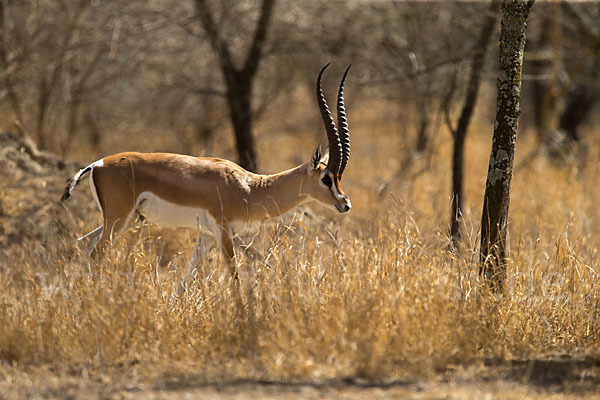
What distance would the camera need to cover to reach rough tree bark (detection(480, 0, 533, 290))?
5.27m

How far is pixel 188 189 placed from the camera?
585 cm

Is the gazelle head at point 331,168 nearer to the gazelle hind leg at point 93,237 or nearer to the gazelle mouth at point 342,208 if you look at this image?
the gazelle mouth at point 342,208

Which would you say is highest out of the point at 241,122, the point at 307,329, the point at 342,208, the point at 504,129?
the point at 504,129

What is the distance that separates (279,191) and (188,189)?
74cm

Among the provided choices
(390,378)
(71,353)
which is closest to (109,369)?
→ (71,353)

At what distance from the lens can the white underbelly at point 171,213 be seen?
231 inches

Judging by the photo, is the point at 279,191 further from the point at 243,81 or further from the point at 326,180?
the point at 243,81

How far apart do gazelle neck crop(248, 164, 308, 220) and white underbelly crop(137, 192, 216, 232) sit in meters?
0.41

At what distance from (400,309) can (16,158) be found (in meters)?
5.03

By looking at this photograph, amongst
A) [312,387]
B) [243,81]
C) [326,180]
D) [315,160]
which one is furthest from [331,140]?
[243,81]

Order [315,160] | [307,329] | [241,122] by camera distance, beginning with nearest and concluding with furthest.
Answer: [307,329] < [315,160] < [241,122]

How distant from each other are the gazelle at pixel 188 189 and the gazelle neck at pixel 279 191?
0.04 m

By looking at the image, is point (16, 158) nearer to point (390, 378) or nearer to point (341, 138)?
point (341, 138)

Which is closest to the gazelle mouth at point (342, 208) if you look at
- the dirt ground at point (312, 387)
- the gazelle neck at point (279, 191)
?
the gazelle neck at point (279, 191)
